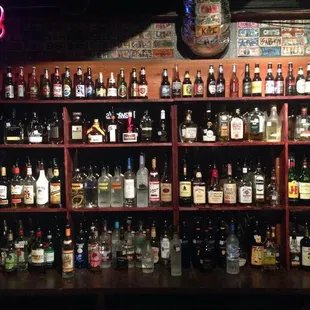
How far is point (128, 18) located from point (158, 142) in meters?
1.05

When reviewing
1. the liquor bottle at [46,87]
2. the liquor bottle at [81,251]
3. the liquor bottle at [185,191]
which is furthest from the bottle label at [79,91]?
the liquor bottle at [81,251]

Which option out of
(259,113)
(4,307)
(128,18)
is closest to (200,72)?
(259,113)

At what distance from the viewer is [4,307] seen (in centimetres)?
295

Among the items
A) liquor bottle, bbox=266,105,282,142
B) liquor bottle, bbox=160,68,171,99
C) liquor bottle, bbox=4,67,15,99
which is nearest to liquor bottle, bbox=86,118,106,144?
liquor bottle, bbox=160,68,171,99

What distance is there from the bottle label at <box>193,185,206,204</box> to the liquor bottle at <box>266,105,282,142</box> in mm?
595

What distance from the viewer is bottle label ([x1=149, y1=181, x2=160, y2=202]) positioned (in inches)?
117

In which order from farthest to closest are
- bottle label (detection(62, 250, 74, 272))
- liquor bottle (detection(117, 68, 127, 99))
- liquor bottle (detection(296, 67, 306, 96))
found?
liquor bottle (detection(117, 68, 127, 99))
liquor bottle (detection(296, 67, 306, 96))
bottle label (detection(62, 250, 74, 272))

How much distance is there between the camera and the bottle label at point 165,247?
9.70ft

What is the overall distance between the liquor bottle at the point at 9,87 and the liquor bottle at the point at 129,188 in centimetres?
99

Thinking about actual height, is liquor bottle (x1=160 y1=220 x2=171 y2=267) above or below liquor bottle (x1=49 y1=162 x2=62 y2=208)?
below

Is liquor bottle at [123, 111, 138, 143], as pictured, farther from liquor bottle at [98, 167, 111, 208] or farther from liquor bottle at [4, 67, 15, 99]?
liquor bottle at [4, 67, 15, 99]

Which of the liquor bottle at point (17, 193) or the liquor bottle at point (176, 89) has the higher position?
the liquor bottle at point (176, 89)

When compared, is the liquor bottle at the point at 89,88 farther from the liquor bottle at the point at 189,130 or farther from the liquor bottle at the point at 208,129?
the liquor bottle at the point at 208,129

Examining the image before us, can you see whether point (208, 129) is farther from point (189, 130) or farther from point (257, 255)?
point (257, 255)
